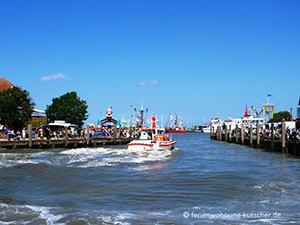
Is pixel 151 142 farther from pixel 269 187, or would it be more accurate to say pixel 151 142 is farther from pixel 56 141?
pixel 269 187

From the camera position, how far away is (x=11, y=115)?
47219mm

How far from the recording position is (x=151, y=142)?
A: 110 feet

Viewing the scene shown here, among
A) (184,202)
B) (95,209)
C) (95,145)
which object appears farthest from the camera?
(95,145)

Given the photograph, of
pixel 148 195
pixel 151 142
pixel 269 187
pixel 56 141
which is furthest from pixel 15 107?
pixel 269 187

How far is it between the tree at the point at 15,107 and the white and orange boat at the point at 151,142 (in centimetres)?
1891

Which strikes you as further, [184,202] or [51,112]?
[51,112]

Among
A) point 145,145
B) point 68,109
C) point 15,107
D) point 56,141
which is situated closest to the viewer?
point 145,145

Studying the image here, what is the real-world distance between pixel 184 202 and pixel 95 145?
34702 mm

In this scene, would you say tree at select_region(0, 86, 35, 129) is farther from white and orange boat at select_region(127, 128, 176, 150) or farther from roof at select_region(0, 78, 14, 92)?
roof at select_region(0, 78, 14, 92)

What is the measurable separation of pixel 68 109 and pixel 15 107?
24411mm

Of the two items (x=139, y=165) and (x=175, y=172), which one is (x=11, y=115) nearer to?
(x=139, y=165)

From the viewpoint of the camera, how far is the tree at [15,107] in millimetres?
46562

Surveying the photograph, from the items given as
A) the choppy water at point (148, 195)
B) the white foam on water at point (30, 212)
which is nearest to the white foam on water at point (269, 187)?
the choppy water at point (148, 195)

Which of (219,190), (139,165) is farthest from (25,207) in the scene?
(139,165)
